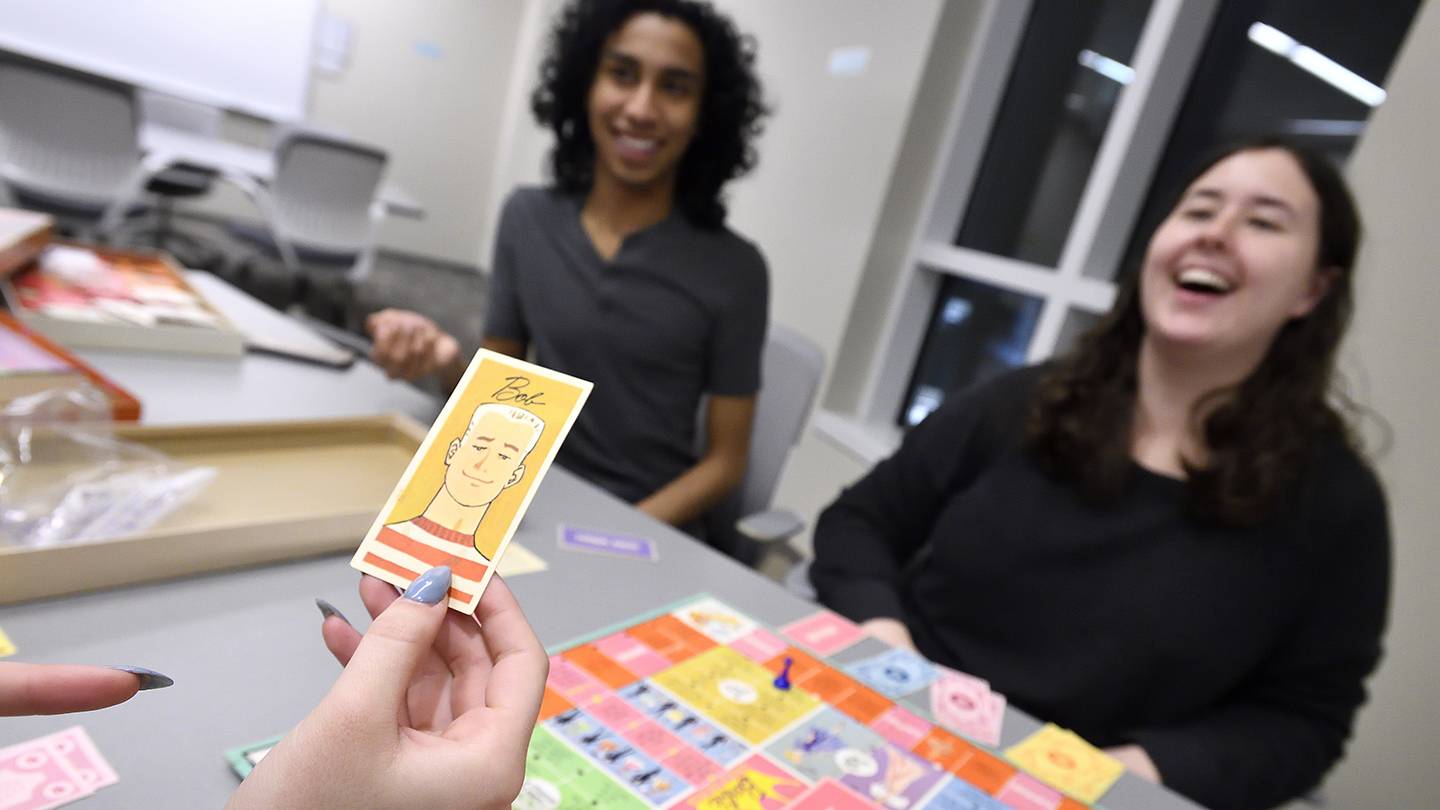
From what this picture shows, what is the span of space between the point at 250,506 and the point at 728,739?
556 millimetres

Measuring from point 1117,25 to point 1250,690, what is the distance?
215 centimetres

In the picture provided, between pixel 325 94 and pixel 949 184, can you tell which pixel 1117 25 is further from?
pixel 325 94

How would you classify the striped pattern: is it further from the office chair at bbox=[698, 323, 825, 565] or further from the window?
the window

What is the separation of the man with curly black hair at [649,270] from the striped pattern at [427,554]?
3.00 feet

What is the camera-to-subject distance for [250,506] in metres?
0.80

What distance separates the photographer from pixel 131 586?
0.66 m

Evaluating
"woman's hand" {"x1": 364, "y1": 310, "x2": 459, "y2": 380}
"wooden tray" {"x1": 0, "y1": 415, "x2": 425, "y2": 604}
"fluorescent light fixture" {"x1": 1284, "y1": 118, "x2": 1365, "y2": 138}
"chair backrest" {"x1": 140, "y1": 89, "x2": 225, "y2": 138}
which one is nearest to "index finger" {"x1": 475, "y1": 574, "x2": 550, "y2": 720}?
"wooden tray" {"x1": 0, "y1": 415, "x2": 425, "y2": 604}

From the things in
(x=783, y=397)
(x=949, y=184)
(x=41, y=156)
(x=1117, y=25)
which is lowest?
(x=41, y=156)

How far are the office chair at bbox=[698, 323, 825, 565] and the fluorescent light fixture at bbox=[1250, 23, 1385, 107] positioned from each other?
1.49 m

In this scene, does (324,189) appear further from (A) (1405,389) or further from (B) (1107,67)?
(A) (1405,389)

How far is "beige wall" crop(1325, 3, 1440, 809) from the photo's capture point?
138 cm

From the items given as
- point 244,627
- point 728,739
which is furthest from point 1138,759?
point 244,627

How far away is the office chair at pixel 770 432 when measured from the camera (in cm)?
153

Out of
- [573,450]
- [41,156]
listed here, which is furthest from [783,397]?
[41,156]
